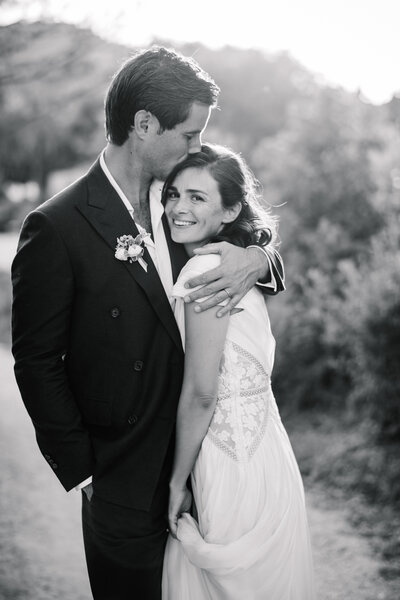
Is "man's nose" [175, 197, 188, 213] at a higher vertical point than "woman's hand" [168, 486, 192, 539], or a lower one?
higher

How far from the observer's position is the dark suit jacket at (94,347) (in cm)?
230

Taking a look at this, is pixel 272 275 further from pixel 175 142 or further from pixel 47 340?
pixel 47 340

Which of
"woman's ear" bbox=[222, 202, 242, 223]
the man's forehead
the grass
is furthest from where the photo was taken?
the grass

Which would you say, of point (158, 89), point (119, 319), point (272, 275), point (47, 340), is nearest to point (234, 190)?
point (272, 275)

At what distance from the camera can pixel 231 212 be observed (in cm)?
262

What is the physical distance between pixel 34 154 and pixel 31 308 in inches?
902

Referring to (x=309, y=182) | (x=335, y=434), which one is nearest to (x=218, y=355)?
(x=335, y=434)

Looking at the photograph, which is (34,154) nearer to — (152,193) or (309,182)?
(309,182)

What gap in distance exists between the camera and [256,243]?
2.72m

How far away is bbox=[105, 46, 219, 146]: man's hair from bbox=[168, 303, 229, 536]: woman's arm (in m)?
0.76

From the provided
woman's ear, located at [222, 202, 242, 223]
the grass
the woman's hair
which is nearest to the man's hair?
the woman's hair

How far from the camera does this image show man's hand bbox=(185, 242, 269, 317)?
7.49ft

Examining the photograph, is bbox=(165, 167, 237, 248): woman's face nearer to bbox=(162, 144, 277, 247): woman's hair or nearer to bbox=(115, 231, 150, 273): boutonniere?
bbox=(162, 144, 277, 247): woman's hair

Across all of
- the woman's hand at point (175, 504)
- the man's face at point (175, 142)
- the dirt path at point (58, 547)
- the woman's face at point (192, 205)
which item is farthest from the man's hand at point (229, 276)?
the dirt path at point (58, 547)
